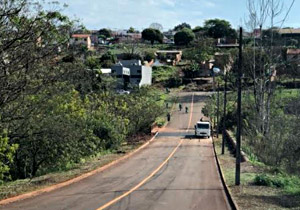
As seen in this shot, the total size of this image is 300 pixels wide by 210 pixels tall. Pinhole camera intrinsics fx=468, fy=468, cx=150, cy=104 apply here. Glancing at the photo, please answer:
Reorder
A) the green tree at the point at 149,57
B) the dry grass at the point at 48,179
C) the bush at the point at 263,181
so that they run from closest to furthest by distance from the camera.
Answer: the dry grass at the point at 48,179, the bush at the point at 263,181, the green tree at the point at 149,57

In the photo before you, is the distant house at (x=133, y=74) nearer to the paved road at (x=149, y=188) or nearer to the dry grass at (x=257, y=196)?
the paved road at (x=149, y=188)

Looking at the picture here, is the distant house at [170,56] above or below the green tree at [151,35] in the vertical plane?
below

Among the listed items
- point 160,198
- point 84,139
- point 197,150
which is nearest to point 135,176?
point 84,139

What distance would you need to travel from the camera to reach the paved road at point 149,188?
1417cm

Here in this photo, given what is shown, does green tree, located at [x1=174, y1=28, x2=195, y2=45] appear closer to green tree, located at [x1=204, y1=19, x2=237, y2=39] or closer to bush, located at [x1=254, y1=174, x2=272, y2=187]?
green tree, located at [x1=204, y1=19, x2=237, y2=39]

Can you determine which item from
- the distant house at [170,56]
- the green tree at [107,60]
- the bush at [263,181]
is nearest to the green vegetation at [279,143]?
the bush at [263,181]

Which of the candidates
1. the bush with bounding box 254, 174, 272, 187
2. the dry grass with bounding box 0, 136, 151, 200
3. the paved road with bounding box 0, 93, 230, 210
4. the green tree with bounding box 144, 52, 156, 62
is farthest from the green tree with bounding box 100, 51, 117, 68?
the bush with bounding box 254, 174, 272, 187

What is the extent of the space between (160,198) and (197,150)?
25.1 meters

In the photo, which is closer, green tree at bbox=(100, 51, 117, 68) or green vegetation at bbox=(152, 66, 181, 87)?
green vegetation at bbox=(152, 66, 181, 87)

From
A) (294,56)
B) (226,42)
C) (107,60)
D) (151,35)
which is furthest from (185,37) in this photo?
(294,56)

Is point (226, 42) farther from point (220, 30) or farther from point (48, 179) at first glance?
point (48, 179)

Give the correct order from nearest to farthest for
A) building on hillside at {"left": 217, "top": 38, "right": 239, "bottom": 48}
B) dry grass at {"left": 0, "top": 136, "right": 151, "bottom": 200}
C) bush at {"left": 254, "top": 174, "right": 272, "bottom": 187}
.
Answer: dry grass at {"left": 0, "top": 136, "right": 151, "bottom": 200} < bush at {"left": 254, "top": 174, "right": 272, "bottom": 187} < building on hillside at {"left": 217, "top": 38, "right": 239, "bottom": 48}

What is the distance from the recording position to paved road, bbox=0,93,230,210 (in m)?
14.2

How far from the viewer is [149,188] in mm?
18375
